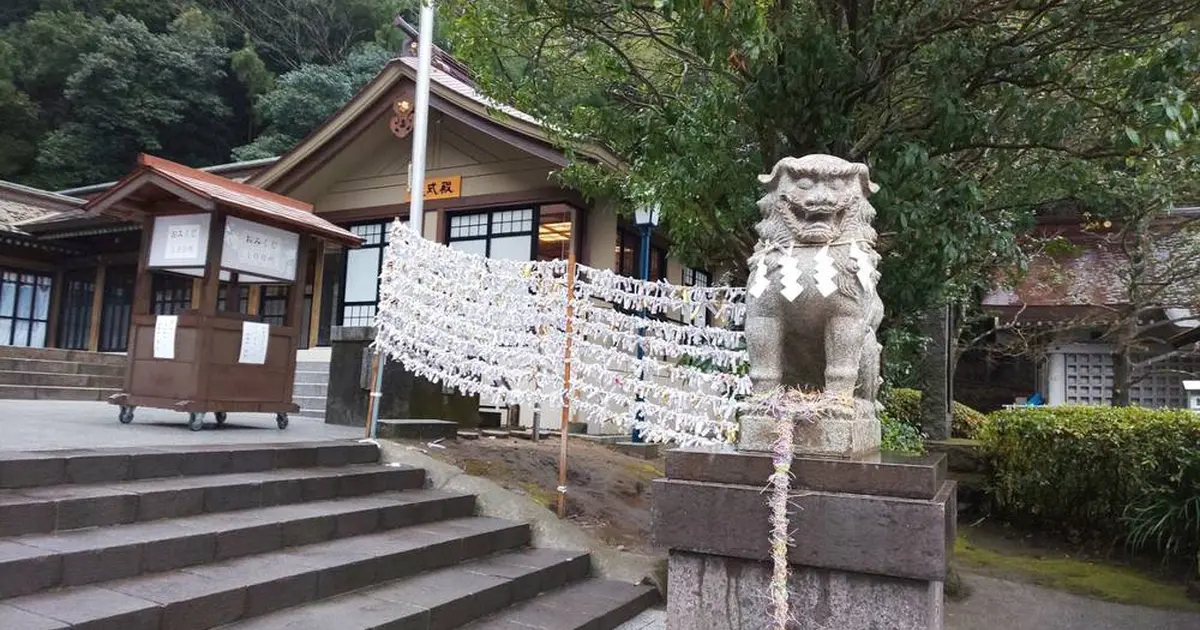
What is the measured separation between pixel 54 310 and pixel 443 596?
18347 millimetres

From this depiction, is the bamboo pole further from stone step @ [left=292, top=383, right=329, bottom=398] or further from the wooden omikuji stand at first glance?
stone step @ [left=292, top=383, right=329, bottom=398]

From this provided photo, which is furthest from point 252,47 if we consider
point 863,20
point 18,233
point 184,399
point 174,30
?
point 863,20

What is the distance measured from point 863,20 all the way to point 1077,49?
64.6 inches

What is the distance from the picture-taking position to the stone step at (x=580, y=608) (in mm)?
4785

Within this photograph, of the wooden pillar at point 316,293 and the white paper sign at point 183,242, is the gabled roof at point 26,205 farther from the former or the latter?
the white paper sign at point 183,242

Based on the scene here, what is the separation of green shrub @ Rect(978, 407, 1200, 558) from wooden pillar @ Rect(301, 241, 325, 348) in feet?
39.1

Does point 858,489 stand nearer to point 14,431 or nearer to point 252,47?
point 14,431

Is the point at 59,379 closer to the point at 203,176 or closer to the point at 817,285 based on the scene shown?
the point at 203,176

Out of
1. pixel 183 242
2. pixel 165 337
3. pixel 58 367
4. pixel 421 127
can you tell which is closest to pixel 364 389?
pixel 165 337

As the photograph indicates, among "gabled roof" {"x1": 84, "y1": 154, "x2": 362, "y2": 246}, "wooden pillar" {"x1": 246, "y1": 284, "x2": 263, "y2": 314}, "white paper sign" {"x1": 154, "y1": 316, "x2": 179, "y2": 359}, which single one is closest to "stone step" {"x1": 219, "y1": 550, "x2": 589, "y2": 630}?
"white paper sign" {"x1": 154, "y1": 316, "x2": 179, "y2": 359}

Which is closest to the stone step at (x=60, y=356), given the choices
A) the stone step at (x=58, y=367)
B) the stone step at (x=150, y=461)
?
the stone step at (x=58, y=367)

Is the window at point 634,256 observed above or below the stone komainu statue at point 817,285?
above

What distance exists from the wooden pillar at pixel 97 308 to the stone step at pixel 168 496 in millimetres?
15192

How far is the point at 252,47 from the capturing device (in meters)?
29.9
